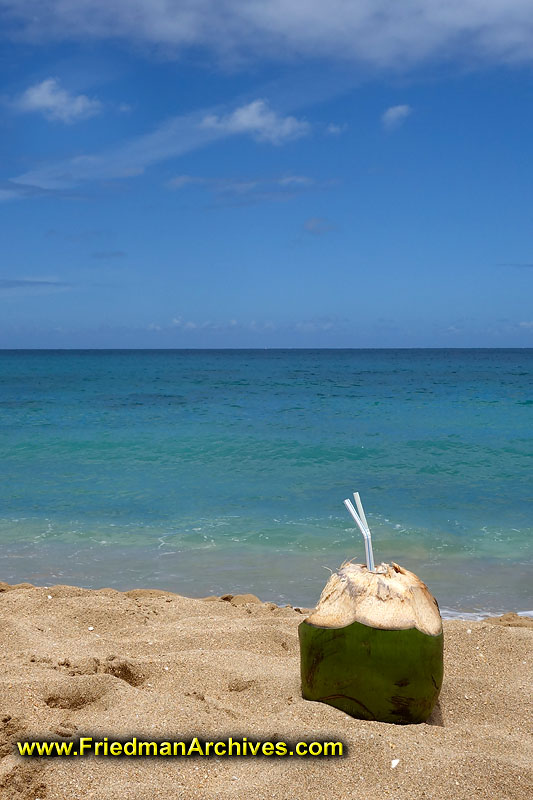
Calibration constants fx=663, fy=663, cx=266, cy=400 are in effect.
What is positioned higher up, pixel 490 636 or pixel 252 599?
pixel 490 636

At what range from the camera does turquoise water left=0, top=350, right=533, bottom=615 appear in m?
6.60

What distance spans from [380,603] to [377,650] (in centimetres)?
19

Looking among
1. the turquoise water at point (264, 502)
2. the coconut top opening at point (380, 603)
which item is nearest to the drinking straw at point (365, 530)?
the coconut top opening at point (380, 603)

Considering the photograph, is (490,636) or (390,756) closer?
(390,756)

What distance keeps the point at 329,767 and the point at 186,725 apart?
62 centimetres

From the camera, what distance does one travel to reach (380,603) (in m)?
2.82

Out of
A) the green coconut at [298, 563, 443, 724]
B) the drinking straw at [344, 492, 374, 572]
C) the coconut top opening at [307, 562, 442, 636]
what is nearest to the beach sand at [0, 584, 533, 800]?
the green coconut at [298, 563, 443, 724]

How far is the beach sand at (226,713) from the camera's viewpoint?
242 cm

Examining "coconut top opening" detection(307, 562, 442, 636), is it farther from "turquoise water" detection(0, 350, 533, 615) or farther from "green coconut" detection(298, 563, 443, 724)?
"turquoise water" detection(0, 350, 533, 615)

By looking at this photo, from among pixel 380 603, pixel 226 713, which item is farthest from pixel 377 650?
pixel 226 713

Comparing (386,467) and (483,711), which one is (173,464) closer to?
(386,467)

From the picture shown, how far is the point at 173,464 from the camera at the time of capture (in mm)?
12453

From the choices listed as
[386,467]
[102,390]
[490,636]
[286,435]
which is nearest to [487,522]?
[386,467]

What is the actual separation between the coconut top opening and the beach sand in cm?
41
